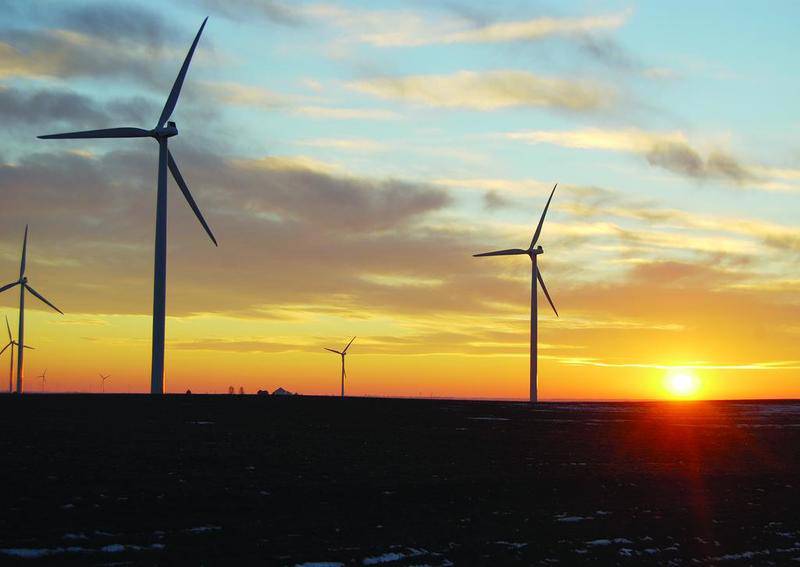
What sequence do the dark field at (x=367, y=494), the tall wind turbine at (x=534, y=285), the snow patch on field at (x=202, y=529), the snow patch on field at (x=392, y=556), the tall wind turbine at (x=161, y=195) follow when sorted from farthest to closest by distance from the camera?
the tall wind turbine at (x=534, y=285) → the tall wind turbine at (x=161, y=195) → the snow patch on field at (x=202, y=529) → the dark field at (x=367, y=494) → the snow patch on field at (x=392, y=556)

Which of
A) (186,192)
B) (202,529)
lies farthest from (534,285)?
(202,529)

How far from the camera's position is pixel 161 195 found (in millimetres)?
99625

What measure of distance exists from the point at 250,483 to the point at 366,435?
3145 cm

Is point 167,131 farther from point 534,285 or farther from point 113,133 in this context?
point 534,285

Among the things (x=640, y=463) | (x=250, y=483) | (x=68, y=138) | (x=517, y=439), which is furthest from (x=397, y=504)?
(x=68, y=138)

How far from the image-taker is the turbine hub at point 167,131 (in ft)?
338

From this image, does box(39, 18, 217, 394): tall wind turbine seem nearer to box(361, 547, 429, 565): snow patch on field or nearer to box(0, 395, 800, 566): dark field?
box(0, 395, 800, 566): dark field

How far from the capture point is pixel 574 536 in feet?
132

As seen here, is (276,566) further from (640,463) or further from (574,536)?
(640,463)

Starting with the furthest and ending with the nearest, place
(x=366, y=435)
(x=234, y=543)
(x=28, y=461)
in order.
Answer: (x=366, y=435), (x=28, y=461), (x=234, y=543)

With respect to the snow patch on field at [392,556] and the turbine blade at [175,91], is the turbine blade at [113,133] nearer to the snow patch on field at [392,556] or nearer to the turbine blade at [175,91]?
the turbine blade at [175,91]

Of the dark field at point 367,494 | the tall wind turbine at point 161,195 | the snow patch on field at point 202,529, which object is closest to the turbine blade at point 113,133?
the tall wind turbine at point 161,195

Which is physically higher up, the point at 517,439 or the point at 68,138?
the point at 68,138

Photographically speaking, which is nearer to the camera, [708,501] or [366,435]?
[708,501]
